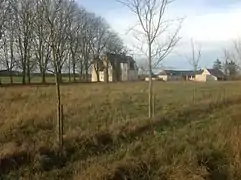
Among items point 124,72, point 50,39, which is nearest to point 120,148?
point 50,39

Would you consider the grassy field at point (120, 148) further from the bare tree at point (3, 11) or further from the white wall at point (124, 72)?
the white wall at point (124, 72)

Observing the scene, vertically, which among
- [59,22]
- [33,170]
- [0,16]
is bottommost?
[33,170]

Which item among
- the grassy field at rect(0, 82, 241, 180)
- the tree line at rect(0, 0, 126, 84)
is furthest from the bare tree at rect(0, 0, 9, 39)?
the grassy field at rect(0, 82, 241, 180)

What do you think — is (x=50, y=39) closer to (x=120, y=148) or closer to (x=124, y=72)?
(x=120, y=148)

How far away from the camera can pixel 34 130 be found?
41.7 feet

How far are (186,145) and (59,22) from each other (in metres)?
5.12

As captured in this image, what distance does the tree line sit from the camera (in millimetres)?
10938

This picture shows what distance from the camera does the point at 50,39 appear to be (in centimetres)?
1086

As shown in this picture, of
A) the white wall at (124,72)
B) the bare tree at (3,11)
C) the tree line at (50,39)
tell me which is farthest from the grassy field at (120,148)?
the white wall at (124,72)

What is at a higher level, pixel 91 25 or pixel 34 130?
pixel 91 25

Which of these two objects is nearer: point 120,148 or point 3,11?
point 120,148

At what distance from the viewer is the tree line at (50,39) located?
35.9ft

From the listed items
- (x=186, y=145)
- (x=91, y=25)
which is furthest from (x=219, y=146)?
(x=91, y=25)

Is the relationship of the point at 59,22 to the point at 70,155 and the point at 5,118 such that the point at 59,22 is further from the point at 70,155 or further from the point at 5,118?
the point at 5,118
